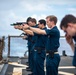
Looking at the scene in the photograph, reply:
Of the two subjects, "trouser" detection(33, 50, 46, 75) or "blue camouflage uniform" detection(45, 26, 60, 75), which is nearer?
"blue camouflage uniform" detection(45, 26, 60, 75)

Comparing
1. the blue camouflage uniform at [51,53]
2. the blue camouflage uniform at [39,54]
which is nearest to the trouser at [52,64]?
the blue camouflage uniform at [51,53]

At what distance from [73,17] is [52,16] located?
328 centimetres

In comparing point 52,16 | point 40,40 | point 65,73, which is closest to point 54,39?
point 52,16

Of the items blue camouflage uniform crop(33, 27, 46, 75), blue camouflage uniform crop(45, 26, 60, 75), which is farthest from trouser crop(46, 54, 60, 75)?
blue camouflage uniform crop(33, 27, 46, 75)

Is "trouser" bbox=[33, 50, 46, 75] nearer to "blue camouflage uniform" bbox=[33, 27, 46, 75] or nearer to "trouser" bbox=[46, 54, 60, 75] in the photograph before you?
"blue camouflage uniform" bbox=[33, 27, 46, 75]

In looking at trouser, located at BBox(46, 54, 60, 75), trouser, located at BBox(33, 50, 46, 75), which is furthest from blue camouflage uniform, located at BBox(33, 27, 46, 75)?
trouser, located at BBox(46, 54, 60, 75)

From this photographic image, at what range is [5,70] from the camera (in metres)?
12.5

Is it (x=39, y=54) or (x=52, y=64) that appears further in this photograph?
(x=39, y=54)

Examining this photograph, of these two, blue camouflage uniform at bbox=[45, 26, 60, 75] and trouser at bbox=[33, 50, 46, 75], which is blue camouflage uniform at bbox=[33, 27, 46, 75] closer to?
trouser at bbox=[33, 50, 46, 75]

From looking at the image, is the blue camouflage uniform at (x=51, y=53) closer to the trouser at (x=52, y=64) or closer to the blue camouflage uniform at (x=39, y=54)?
the trouser at (x=52, y=64)

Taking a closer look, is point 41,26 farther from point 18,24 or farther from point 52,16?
point 52,16

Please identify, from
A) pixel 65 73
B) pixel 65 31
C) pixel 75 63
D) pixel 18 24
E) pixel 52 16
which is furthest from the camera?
pixel 65 73

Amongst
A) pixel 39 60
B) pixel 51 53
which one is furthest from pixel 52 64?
pixel 39 60

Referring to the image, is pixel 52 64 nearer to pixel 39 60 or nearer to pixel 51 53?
pixel 51 53
